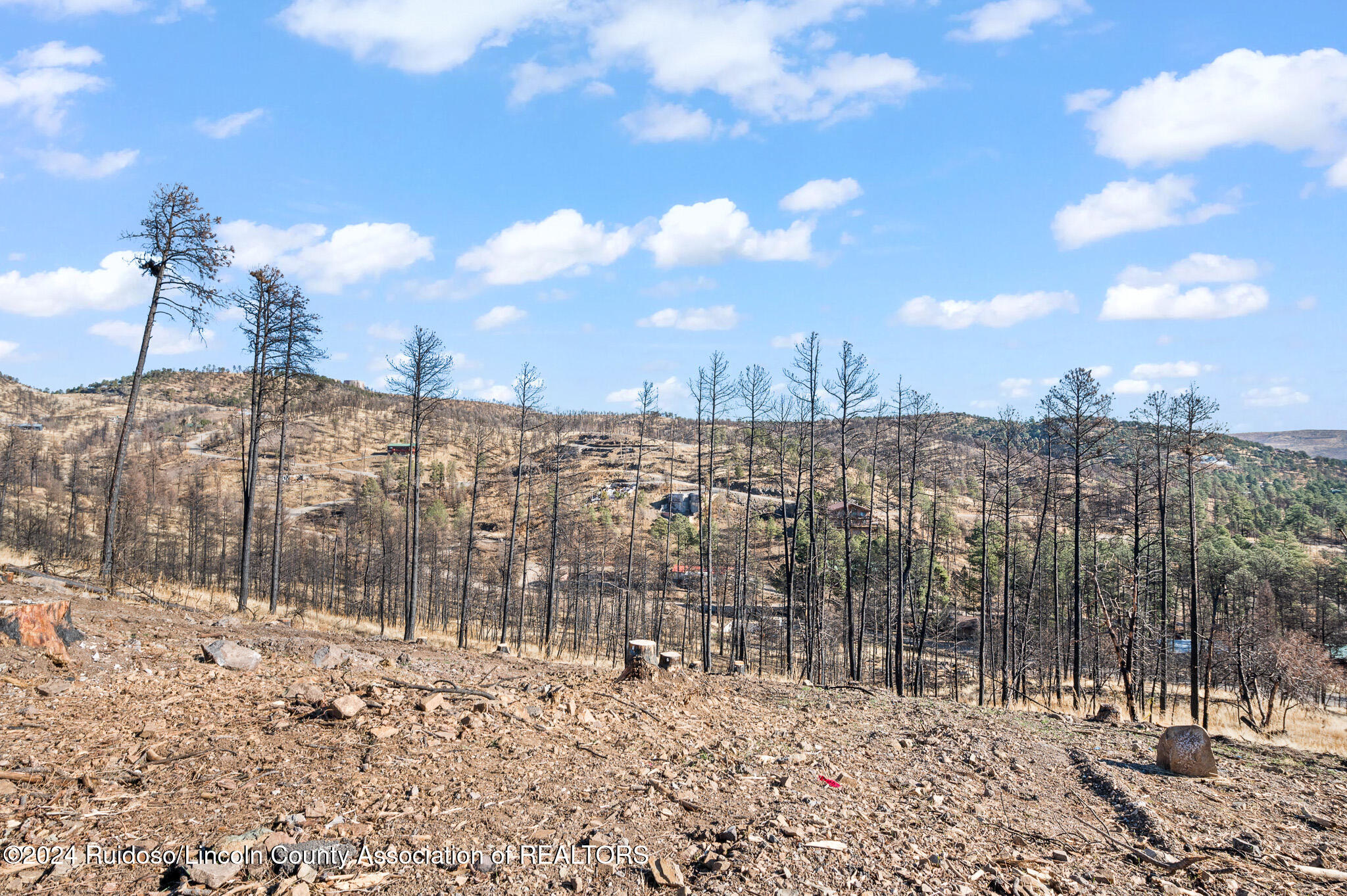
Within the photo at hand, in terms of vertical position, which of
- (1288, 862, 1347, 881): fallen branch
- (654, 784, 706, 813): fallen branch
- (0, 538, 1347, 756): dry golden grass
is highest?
(654, 784, 706, 813): fallen branch

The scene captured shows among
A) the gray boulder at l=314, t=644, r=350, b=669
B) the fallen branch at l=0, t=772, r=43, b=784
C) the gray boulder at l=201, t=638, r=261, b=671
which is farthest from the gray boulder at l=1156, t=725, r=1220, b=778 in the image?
the gray boulder at l=201, t=638, r=261, b=671

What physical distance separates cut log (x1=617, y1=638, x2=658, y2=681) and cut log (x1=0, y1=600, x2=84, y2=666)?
732 centimetres

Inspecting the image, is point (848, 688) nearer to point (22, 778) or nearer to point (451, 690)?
point (451, 690)

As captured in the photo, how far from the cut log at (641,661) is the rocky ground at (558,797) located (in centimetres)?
45

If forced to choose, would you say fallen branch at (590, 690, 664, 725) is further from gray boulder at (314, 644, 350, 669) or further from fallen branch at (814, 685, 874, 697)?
fallen branch at (814, 685, 874, 697)

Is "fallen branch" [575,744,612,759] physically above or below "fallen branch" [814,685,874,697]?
above

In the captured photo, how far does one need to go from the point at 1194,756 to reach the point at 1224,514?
106 m

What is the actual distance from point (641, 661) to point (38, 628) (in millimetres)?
7991

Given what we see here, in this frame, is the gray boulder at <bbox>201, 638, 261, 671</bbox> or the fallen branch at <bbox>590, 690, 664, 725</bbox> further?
the gray boulder at <bbox>201, 638, 261, 671</bbox>

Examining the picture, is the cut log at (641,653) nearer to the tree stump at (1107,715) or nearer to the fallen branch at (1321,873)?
the fallen branch at (1321,873)

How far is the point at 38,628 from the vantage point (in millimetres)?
8359

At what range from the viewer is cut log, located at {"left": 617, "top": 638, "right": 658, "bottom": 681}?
34.9 ft

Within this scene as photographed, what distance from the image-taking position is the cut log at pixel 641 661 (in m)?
10.6

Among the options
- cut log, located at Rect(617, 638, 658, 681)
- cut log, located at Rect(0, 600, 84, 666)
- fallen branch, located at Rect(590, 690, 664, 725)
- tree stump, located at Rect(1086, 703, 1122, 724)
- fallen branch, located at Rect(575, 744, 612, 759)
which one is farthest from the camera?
tree stump, located at Rect(1086, 703, 1122, 724)
